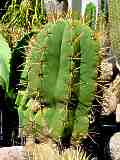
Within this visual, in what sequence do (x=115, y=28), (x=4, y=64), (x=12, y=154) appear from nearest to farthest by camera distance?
(x=12, y=154)
(x=4, y=64)
(x=115, y=28)

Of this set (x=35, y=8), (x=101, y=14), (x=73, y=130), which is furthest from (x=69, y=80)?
(x=35, y=8)

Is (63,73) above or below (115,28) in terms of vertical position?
below

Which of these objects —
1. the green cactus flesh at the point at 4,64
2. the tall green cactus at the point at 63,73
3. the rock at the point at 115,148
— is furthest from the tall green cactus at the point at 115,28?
the tall green cactus at the point at 63,73

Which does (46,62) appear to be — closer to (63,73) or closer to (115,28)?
(63,73)

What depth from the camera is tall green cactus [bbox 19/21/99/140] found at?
154 inches

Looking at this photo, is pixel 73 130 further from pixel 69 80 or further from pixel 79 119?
pixel 69 80

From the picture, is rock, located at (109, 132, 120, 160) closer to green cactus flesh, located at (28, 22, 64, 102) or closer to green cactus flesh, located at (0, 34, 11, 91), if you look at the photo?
green cactus flesh, located at (28, 22, 64, 102)


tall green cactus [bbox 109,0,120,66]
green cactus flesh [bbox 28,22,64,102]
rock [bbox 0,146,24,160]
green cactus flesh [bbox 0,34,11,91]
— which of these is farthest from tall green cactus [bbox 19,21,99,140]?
tall green cactus [bbox 109,0,120,66]

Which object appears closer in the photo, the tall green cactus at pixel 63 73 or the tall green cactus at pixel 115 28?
the tall green cactus at pixel 63 73

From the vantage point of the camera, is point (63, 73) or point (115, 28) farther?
point (115, 28)

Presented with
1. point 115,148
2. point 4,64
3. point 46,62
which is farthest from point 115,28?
point 46,62

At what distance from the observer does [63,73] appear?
391 cm

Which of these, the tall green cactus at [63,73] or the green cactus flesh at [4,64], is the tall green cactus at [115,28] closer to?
the green cactus flesh at [4,64]

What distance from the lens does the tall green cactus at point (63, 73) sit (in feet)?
12.9
